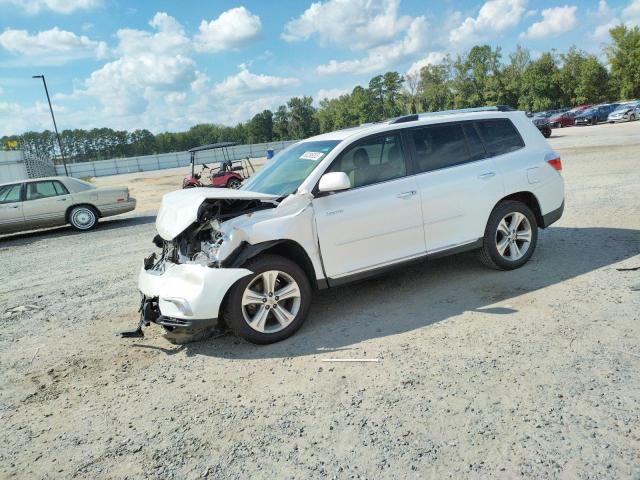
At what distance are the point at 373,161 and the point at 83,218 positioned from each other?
10.7m

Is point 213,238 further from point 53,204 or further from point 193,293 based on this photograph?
point 53,204

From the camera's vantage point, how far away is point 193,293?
160 inches

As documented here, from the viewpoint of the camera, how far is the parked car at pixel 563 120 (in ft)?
133

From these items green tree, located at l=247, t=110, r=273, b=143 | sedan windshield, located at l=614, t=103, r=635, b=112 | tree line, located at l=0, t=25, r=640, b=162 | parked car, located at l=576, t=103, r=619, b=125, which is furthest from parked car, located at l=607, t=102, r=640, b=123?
green tree, located at l=247, t=110, r=273, b=143

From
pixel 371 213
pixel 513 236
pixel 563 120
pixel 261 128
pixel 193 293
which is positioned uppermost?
pixel 261 128

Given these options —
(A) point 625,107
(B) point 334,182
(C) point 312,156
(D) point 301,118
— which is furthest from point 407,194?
(D) point 301,118

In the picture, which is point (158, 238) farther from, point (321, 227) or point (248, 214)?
point (321, 227)

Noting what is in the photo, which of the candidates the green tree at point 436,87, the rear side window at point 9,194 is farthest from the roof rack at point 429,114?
the green tree at point 436,87

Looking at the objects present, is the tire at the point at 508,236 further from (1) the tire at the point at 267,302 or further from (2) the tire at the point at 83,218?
(2) the tire at the point at 83,218

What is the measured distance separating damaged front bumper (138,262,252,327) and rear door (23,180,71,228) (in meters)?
10.2

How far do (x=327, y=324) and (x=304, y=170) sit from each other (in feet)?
4.96

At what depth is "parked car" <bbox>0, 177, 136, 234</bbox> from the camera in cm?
1257

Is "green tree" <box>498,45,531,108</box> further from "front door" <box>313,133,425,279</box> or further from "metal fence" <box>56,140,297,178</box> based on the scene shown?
"front door" <box>313,133,425,279</box>

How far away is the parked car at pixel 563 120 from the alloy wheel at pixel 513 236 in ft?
131
